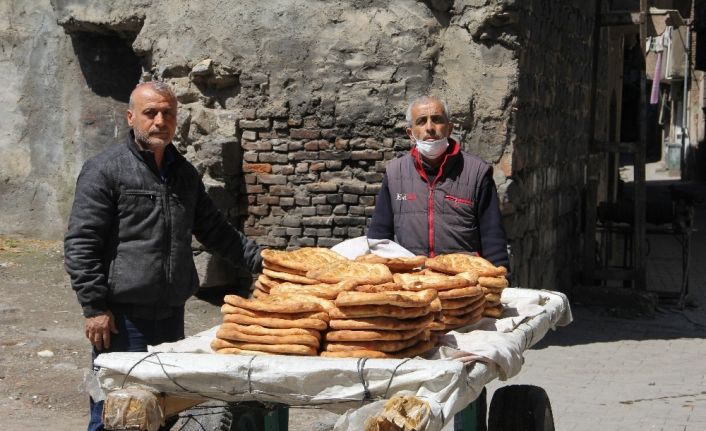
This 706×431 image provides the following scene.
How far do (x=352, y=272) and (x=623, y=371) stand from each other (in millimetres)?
4497

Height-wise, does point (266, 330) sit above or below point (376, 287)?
below

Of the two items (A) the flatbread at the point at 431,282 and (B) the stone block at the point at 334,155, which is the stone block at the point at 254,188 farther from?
(A) the flatbread at the point at 431,282

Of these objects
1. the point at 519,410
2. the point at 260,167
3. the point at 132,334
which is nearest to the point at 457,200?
the point at 519,410

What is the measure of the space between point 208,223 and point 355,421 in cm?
173

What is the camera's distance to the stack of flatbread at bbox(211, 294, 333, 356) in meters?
3.29

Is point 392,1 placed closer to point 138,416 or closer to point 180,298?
point 180,298

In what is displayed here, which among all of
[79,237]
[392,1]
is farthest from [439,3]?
[79,237]

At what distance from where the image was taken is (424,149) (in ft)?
16.1

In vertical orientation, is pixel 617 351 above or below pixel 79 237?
below

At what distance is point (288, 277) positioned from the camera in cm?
378

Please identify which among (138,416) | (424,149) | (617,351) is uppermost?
(424,149)

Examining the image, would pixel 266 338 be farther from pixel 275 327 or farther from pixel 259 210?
pixel 259 210

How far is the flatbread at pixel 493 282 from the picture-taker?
13.2 ft

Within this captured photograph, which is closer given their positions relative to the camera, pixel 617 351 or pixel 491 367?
pixel 491 367
